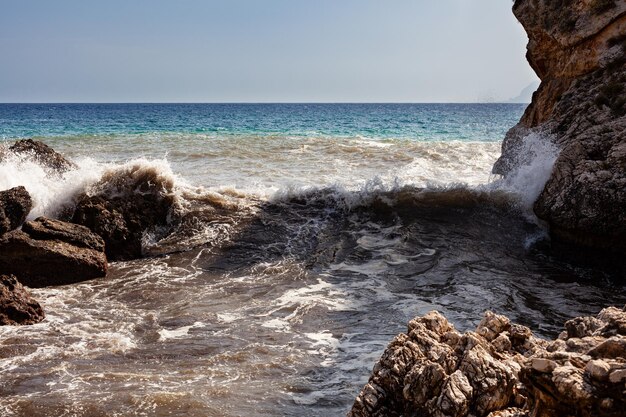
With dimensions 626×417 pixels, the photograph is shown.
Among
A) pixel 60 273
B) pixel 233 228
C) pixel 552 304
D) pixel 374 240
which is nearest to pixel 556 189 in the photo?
pixel 552 304

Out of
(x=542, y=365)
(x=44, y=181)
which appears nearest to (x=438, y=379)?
(x=542, y=365)

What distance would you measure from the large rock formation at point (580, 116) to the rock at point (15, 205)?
26.4 feet

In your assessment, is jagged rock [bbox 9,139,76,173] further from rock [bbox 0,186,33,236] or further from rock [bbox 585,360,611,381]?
rock [bbox 585,360,611,381]

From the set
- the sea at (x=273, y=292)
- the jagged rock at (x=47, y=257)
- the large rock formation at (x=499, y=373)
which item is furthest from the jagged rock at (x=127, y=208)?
the large rock formation at (x=499, y=373)

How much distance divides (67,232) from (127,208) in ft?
5.60

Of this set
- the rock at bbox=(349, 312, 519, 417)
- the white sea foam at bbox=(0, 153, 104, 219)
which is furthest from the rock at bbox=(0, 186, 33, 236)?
the rock at bbox=(349, 312, 519, 417)

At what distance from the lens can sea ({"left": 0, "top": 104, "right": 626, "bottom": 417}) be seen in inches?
209

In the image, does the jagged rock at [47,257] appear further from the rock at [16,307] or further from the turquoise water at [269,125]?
the turquoise water at [269,125]

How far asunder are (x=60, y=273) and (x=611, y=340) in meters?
7.28

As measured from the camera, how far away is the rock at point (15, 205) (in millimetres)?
9586

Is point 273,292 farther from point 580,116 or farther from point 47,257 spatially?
point 580,116

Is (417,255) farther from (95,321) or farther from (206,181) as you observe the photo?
(206,181)

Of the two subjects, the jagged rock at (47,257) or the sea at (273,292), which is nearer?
the sea at (273,292)

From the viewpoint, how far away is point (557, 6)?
1139cm
